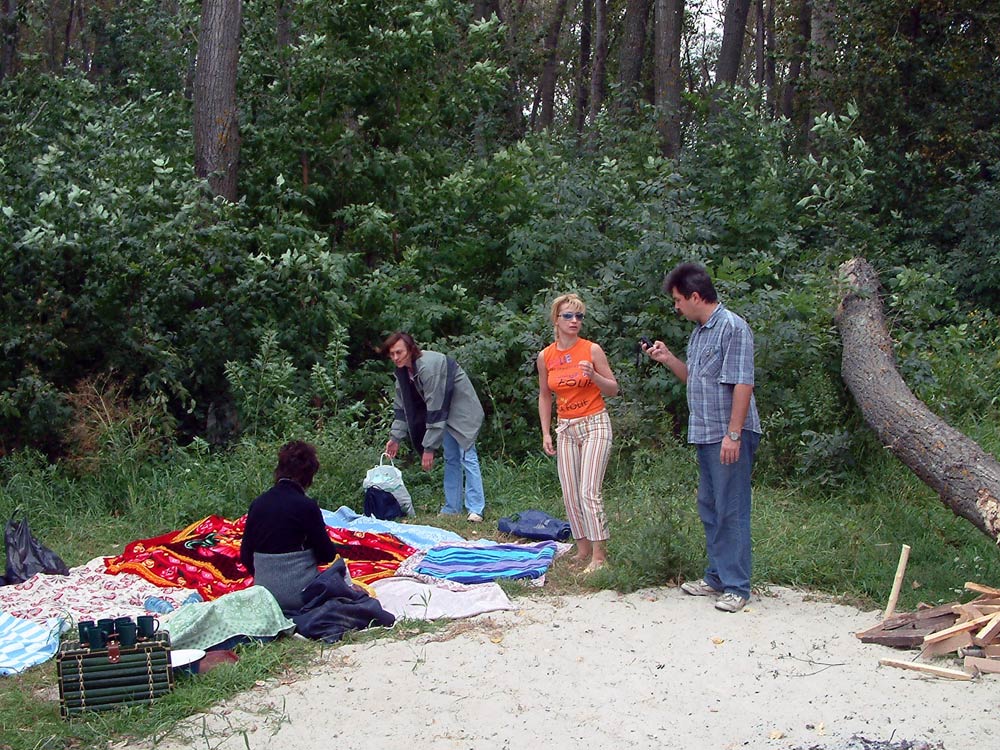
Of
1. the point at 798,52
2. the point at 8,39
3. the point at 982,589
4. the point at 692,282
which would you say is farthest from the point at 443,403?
the point at 798,52

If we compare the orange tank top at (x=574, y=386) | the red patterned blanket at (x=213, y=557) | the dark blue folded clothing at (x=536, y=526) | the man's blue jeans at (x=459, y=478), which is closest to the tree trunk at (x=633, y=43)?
the man's blue jeans at (x=459, y=478)

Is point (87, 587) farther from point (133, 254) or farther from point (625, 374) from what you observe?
point (625, 374)

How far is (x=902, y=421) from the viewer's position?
25.0ft

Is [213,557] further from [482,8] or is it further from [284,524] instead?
[482,8]

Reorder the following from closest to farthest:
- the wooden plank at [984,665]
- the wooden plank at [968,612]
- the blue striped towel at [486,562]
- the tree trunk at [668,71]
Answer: the wooden plank at [984,665] → the wooden plank at [968,612] → the blue striped towel at [486,562] → the tree trunk at [668,71]

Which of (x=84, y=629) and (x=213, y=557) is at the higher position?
(x=84, y=629)

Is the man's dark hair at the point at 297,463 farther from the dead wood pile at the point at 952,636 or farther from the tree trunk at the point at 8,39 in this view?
the tree trunk at the point at 8,39

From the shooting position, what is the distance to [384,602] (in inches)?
265

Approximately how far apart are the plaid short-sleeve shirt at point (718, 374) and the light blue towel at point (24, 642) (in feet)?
12.2

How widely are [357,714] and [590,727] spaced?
1064 millimetres

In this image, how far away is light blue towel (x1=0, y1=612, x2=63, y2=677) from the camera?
5.88m

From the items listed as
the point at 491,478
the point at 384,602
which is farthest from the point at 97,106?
the point at 384,602

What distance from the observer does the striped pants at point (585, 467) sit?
7082 mm

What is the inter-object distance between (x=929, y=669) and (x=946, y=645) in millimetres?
253
